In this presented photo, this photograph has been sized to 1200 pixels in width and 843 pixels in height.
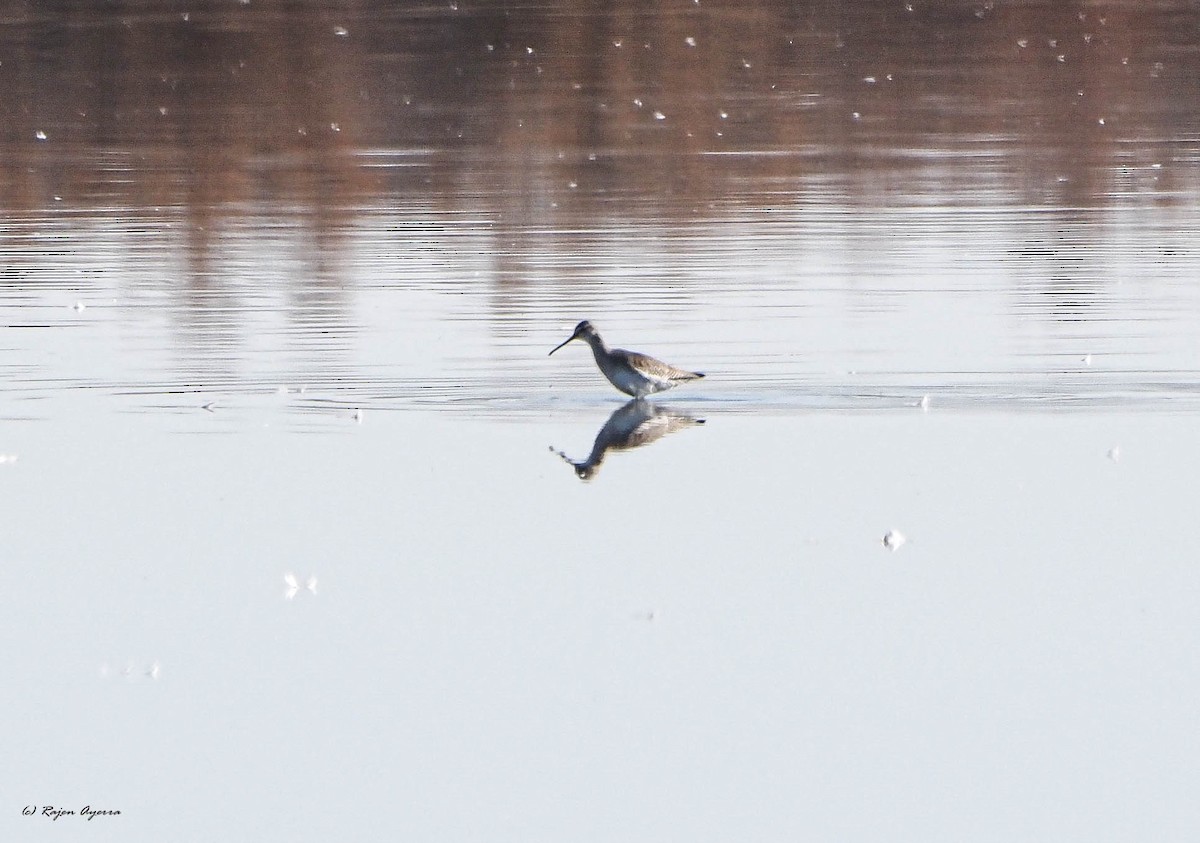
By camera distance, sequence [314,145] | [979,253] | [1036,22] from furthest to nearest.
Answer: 1. [1036,22]
2. [314,145]
3. [979,253]

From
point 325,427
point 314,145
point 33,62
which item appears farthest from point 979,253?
point 33,62

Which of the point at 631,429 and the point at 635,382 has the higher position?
the point at 635,382

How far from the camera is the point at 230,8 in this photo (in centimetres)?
4344

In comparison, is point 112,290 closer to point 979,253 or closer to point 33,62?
point 979,253

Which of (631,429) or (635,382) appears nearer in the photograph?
(631,429)

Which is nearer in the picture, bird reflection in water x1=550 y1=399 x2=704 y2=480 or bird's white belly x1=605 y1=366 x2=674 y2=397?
bird reflection in water x1=550 y1=399 x2=704 y2=480

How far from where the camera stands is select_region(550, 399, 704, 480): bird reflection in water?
9.98 metres

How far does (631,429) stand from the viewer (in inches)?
429

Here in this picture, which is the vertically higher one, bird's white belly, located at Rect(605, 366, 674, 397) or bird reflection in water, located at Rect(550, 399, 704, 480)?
bird's white belly, located at Rect(605, 366, 674, 397)

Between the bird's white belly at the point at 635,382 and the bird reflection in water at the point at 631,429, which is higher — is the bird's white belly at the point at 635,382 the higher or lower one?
the higher one

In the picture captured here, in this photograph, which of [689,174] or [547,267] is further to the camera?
[689,174]

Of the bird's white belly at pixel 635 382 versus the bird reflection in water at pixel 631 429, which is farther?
the bird's white belly at pixel 635 382

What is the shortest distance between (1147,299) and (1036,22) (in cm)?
2600

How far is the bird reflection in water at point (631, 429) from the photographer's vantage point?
9.98 metres
